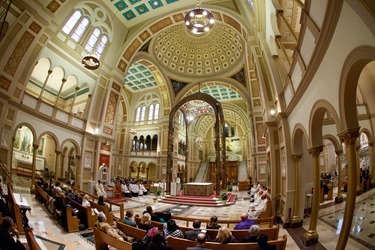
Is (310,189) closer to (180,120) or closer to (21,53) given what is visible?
(21,53)

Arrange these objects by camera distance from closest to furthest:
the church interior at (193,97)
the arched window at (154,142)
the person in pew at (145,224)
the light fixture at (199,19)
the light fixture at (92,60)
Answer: the person in pew at (145,224), the church interior at (193,97), the light fixture at (92,60), the light fixture at (199,19), the arched window at (154,142)

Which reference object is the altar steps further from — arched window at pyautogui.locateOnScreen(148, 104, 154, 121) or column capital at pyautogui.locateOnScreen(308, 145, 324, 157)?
arched window at pyautogui.locateOnScreen(148, 104, 154, 121)

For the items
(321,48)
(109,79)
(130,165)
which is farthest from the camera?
(130,165)

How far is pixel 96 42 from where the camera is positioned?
13.5 meters

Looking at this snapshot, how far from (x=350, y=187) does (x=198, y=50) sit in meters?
18.7

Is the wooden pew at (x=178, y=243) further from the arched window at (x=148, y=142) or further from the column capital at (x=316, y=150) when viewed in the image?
the arched window at (x=148, y=142)

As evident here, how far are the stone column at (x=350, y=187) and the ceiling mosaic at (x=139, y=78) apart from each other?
60.7ft

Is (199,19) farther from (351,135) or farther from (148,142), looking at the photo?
(148,142)

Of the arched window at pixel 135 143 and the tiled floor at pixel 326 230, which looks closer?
the tiled floor at pixel 326 230

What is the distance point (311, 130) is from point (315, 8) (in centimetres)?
294

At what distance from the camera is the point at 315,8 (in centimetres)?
436

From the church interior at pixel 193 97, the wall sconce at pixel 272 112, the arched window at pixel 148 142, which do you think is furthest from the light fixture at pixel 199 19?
the arched window at pixel 148 142

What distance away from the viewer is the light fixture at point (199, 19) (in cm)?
975

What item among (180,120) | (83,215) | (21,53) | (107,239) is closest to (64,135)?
(21,53)
